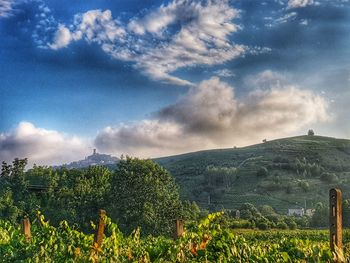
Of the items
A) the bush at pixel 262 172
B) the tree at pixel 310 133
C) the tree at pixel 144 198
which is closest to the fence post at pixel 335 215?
the tree at pixel 144 198

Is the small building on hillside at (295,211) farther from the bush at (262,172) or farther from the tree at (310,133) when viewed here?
the tree at (310,133)

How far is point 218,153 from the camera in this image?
175 m

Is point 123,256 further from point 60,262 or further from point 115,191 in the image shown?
point 115,191

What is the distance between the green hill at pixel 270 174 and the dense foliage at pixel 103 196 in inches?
2212

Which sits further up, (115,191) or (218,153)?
(218,153)

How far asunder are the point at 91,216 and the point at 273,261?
43.2 m

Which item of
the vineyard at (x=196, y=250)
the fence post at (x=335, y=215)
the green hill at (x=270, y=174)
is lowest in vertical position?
the vineyard at (x=196, y=250)

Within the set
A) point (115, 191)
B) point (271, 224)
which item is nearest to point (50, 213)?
point (115, 191)

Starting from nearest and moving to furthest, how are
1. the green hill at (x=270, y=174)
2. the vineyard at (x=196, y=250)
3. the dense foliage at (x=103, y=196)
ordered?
the vineyard at (x=196, y=250) → the dense foliage at (x=103, y=196) → the green hill at (x=270, y=174)

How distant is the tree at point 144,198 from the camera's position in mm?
44656

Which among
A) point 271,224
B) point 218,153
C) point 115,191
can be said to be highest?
point 218,153

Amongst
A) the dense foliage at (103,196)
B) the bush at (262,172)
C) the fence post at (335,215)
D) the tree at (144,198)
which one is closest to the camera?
the fence post at (335,215)

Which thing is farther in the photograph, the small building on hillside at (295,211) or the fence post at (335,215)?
the small building on hillside at (295,211)

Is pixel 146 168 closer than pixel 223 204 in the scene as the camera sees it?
Yes
